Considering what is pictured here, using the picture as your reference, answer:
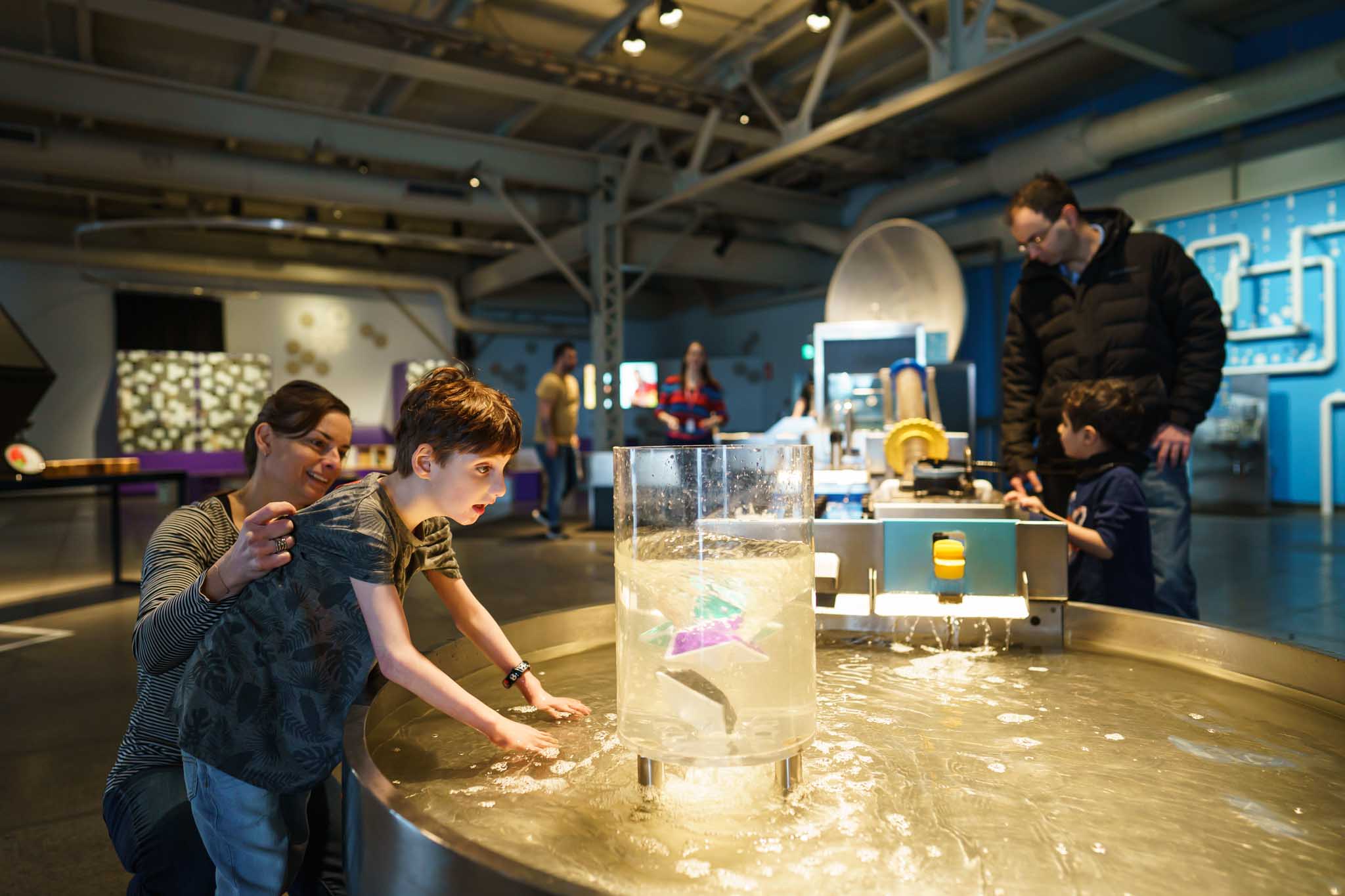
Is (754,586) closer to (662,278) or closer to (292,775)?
(292,775)

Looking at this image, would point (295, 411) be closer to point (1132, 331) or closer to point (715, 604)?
point (715, 604)

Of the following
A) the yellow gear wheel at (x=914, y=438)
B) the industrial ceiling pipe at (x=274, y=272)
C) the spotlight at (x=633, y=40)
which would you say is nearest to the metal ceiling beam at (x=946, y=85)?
the spotlight at (x=633, y=40)

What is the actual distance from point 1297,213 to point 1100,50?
2085mm

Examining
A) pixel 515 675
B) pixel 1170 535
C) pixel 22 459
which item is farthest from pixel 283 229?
pixel 515 675

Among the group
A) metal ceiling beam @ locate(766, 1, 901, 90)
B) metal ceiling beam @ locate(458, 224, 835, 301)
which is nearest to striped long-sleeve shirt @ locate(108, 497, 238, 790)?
metal ceiling beam @ locate(766, 1, 901, 90)

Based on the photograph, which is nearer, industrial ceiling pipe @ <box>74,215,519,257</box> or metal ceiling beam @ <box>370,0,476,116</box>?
metal ceiling beam @ <box>370,0,476,116</box>

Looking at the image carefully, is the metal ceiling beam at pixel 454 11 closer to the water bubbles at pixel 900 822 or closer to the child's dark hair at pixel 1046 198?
the child's dark hair at pixel 1046 198

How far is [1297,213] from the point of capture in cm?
669

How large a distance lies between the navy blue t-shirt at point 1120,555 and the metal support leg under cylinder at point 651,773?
1.39 m

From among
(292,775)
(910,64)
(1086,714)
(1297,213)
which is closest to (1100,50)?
(910,64)

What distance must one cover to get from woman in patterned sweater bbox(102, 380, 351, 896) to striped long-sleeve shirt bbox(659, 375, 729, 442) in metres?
4.77

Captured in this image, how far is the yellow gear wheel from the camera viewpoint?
1787 mm

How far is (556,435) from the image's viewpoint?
6434 mm

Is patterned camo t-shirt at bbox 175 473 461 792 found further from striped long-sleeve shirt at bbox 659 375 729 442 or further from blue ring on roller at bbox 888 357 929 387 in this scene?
striped long-sleeve shirt at bbox 659 375 729 442
